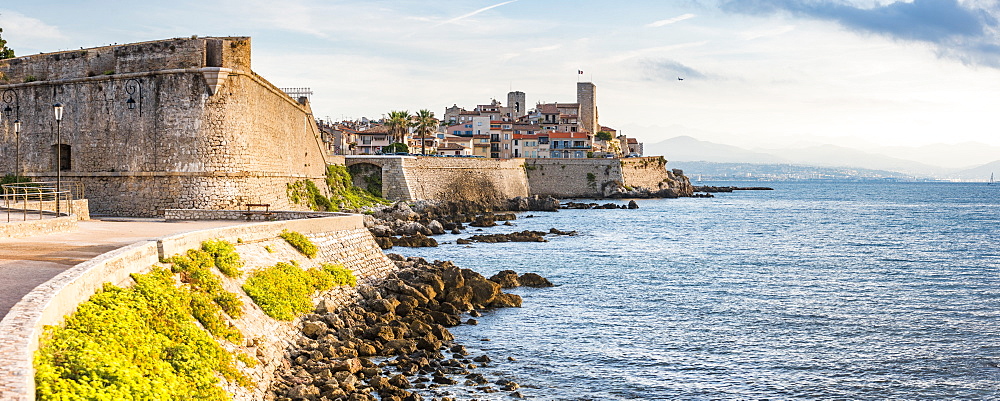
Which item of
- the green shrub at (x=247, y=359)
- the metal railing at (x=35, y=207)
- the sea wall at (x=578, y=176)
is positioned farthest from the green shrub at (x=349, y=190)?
the green shrub at (x=247, y=359)

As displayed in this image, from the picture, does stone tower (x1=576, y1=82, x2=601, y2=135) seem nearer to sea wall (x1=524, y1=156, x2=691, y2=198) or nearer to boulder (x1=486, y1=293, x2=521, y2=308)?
sea wall (x1=524, y1=156, x2=691, y2=198)

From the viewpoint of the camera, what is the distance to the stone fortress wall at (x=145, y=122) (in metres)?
34.7

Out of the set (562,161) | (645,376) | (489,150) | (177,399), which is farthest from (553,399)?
(489,150)

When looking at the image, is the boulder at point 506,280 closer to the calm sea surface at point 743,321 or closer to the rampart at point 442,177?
the calm sea surface at point 743,321

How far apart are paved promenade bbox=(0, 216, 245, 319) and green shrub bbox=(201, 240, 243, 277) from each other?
2.31 m

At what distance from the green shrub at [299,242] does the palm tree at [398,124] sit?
75.1 meters

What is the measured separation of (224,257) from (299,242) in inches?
216

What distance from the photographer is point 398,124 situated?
10056 cm

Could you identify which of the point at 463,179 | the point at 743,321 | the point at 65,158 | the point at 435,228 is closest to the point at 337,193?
the point at 435,228

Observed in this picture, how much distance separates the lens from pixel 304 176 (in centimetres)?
5044

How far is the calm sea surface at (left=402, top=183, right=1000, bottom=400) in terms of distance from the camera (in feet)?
66.0

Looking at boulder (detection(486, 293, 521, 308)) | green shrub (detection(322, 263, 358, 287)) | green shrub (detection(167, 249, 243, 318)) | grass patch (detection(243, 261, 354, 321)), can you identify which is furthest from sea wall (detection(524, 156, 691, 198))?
green shrub (detection(167, 249, 243, 318))

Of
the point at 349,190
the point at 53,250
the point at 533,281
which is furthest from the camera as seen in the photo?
the point at 349,190

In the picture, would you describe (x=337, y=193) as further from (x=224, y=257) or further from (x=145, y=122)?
(x=224, y=257)
